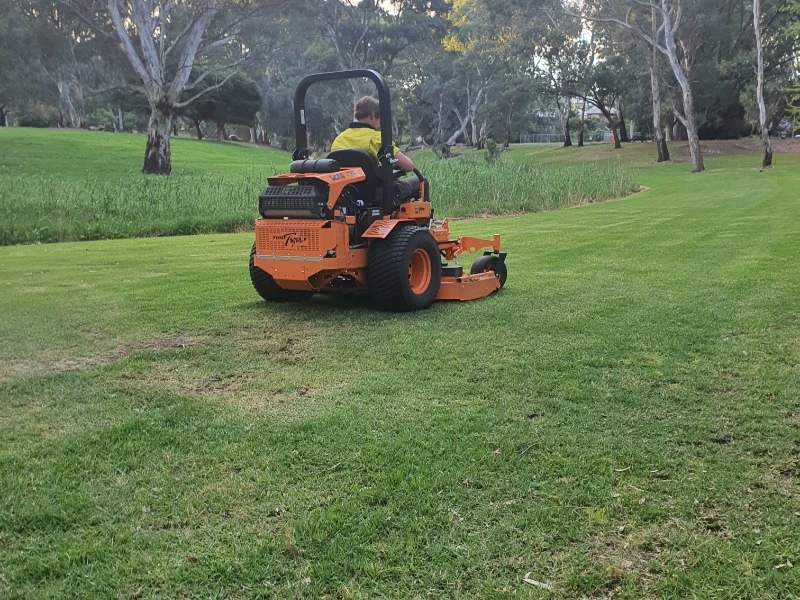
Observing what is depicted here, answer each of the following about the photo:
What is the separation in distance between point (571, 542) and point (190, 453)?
1.72 meters

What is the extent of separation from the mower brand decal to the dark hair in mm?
1343

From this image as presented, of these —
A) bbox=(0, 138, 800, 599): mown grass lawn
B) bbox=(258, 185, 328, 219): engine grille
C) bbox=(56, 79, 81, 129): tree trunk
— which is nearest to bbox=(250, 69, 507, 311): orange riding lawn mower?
bbox=(258, 185, 328, 219): engine grille

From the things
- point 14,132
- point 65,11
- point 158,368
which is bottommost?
point 158,368

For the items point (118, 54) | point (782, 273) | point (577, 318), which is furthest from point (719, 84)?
point (577, 318)

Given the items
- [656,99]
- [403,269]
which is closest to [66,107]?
[656,99]

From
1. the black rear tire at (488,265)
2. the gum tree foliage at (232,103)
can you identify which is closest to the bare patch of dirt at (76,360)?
the black rear tire at (488,265)

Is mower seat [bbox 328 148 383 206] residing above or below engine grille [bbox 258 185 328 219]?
above

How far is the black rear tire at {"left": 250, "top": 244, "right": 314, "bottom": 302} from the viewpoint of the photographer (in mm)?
6254

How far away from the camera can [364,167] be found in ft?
19.7

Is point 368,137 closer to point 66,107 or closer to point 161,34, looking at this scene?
point 161,34

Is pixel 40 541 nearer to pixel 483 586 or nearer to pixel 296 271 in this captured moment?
pixel 483 586

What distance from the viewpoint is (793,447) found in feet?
10.5

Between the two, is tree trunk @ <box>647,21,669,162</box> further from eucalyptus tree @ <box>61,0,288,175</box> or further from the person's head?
the person's head

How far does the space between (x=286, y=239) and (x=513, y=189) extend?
41.1 ft
